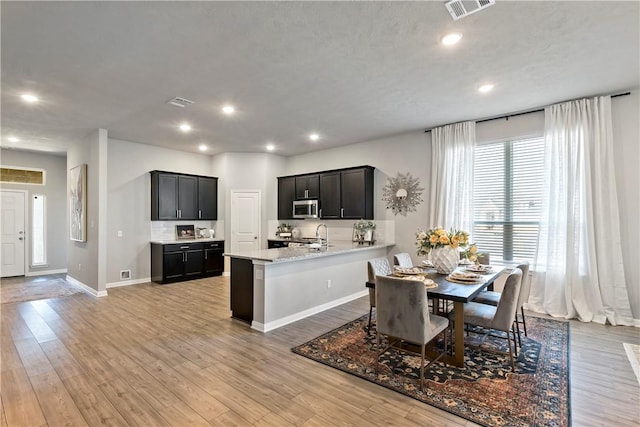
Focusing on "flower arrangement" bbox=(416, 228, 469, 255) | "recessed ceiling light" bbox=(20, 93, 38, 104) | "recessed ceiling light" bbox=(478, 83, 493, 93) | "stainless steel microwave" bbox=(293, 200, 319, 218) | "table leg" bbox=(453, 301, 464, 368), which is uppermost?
"recessed ceiling light" bbox=(478, 83, 493, 93)

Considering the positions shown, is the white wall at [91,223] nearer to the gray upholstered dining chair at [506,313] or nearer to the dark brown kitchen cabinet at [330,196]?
the dark brown kitchen cabinet at [330,196]

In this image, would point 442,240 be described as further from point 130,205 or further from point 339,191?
point 130,205

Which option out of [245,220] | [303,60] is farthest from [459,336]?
[245,220]

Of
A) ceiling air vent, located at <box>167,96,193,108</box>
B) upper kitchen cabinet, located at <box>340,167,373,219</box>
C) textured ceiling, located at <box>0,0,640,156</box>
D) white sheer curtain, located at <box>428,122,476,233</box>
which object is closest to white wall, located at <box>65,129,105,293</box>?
textured ceiling, located at <box>0,0,640,156</box>

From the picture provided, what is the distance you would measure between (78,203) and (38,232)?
2.60 meters

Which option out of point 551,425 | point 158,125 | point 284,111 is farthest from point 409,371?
point 158,125

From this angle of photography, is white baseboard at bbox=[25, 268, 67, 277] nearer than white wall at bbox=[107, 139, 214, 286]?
No

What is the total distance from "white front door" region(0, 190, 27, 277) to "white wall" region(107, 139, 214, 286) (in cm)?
298

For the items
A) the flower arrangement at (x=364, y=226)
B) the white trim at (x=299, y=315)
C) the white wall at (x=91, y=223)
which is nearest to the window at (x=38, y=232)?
the white wall at (x=91, y=223)

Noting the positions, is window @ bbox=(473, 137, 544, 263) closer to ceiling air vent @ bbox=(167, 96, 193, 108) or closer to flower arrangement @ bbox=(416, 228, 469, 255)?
flower arrangement @ bbox=(416, 228, 469, 255)

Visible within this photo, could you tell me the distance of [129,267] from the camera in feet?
21.3

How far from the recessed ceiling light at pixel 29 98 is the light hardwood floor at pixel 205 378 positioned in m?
2.98

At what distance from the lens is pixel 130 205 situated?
653 centimetres

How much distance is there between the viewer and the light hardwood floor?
2166 mm
